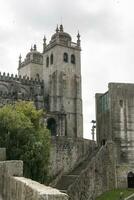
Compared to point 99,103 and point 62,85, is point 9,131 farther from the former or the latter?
point 62,85

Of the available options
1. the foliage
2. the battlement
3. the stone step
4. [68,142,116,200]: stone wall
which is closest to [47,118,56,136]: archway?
the battlement

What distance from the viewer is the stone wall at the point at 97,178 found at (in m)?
34.7

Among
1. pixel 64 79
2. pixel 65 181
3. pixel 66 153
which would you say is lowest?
pixel 65 181

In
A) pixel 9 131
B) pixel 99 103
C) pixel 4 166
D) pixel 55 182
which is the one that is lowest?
pixel 55 182

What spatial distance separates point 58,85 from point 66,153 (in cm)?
2885

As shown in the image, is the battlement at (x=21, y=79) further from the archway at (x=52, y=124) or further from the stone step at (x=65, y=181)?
the stone step at (x=65, y=181)

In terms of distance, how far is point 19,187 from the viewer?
39.1 feet

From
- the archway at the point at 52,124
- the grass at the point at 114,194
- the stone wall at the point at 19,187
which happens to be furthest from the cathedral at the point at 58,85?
the stone wall at the point at 19,187

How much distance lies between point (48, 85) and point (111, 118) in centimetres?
2996

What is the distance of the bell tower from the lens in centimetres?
6781

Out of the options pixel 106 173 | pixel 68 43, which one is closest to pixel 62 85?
pixel 68 43

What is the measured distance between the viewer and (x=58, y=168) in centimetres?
3950

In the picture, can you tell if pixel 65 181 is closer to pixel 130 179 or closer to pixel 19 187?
pixel 130 179

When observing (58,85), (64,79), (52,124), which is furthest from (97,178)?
(64,79)
